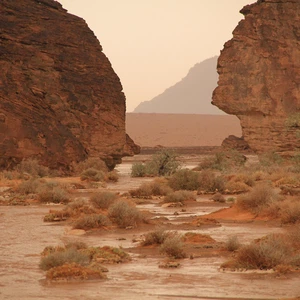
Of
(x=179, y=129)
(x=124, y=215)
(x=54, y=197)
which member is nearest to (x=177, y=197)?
(x=54, y=197)

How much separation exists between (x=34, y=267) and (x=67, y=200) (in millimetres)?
13522

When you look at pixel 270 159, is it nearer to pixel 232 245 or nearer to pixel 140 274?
pixel 232 245

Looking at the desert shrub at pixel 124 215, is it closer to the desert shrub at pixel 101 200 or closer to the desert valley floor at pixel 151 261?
the desert valley floor at pixel 151 261

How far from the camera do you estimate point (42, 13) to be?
1702 inches

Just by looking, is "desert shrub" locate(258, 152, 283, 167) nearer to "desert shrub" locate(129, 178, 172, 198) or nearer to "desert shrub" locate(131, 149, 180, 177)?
"desert shrub" locate(131, 149, 180, 177)

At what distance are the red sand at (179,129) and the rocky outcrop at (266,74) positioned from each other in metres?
82.7

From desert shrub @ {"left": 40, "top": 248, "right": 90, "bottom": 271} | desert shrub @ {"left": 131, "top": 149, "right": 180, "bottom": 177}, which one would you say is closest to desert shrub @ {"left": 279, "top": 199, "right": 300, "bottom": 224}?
desert shrub @ {"left": 40, "top": 248, "right": 90, "bottom": 271}

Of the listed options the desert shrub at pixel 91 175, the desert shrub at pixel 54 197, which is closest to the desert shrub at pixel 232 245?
the desert shrub at pixel 54 197

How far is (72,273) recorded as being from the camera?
10727 mm

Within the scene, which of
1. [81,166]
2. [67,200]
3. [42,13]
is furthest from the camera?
[42,13]

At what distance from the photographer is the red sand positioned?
13412cm

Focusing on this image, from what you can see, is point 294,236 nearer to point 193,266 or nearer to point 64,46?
point 193,266

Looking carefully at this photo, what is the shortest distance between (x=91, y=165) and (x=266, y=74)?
11.8 m

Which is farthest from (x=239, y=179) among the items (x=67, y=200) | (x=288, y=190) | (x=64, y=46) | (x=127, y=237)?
(x=127, y=237)
